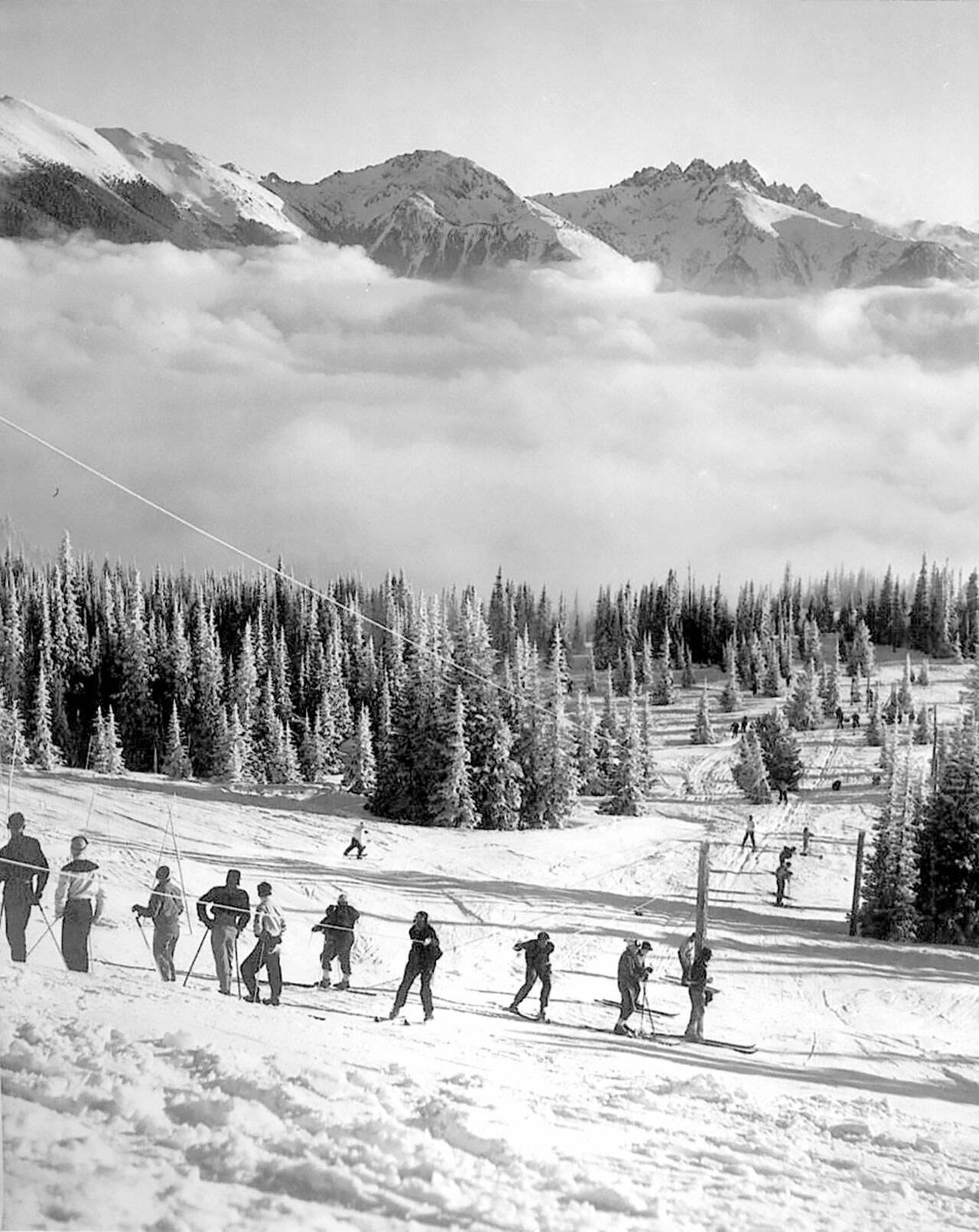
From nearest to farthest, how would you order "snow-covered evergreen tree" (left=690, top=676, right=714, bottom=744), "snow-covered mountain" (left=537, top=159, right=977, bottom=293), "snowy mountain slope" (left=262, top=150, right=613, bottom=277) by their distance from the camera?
"snowy mountain slope" (left=262, top=150, right=613, bottom=277)
"snow-covered mountain" (left=537, top=159, right=977, bottom=293)
"snow-covered evergreen tree" (left=690, top=676, right=714, bottom=744)

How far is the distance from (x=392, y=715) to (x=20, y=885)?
10920mm

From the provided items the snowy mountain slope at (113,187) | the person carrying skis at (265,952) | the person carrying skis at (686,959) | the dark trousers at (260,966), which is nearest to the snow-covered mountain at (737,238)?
the snowy mountain slope at (113,187)

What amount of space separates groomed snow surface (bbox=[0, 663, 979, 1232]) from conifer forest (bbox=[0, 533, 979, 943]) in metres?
2.28

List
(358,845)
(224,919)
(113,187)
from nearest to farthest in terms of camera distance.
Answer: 1. (224,919)
2. (113,187)
3. (358,845)

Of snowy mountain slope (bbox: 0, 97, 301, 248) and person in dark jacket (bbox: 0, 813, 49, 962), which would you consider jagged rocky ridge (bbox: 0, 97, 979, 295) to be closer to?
snowy mountain slope (bbox: 0, 97, 301, 248)

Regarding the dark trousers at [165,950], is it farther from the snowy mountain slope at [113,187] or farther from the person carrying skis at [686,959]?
the snowy mountain slope at [113,187]

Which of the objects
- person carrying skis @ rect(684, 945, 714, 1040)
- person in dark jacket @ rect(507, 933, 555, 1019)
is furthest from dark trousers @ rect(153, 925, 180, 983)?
person carrying skis @ rect(684, 945, 714, 1040)

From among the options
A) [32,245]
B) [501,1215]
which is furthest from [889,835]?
[32,245]

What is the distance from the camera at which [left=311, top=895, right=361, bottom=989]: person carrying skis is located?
31.3 ft

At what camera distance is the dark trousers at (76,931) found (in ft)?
23.6

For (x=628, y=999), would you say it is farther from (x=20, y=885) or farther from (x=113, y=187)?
(x=113, y=187)

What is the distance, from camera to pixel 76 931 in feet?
23.7

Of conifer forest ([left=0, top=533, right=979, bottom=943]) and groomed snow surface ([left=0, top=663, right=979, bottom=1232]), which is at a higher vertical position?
conifer forest ([left=0, top=533, right=979, bottom=943])

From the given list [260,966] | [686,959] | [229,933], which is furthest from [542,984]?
[229,933]
